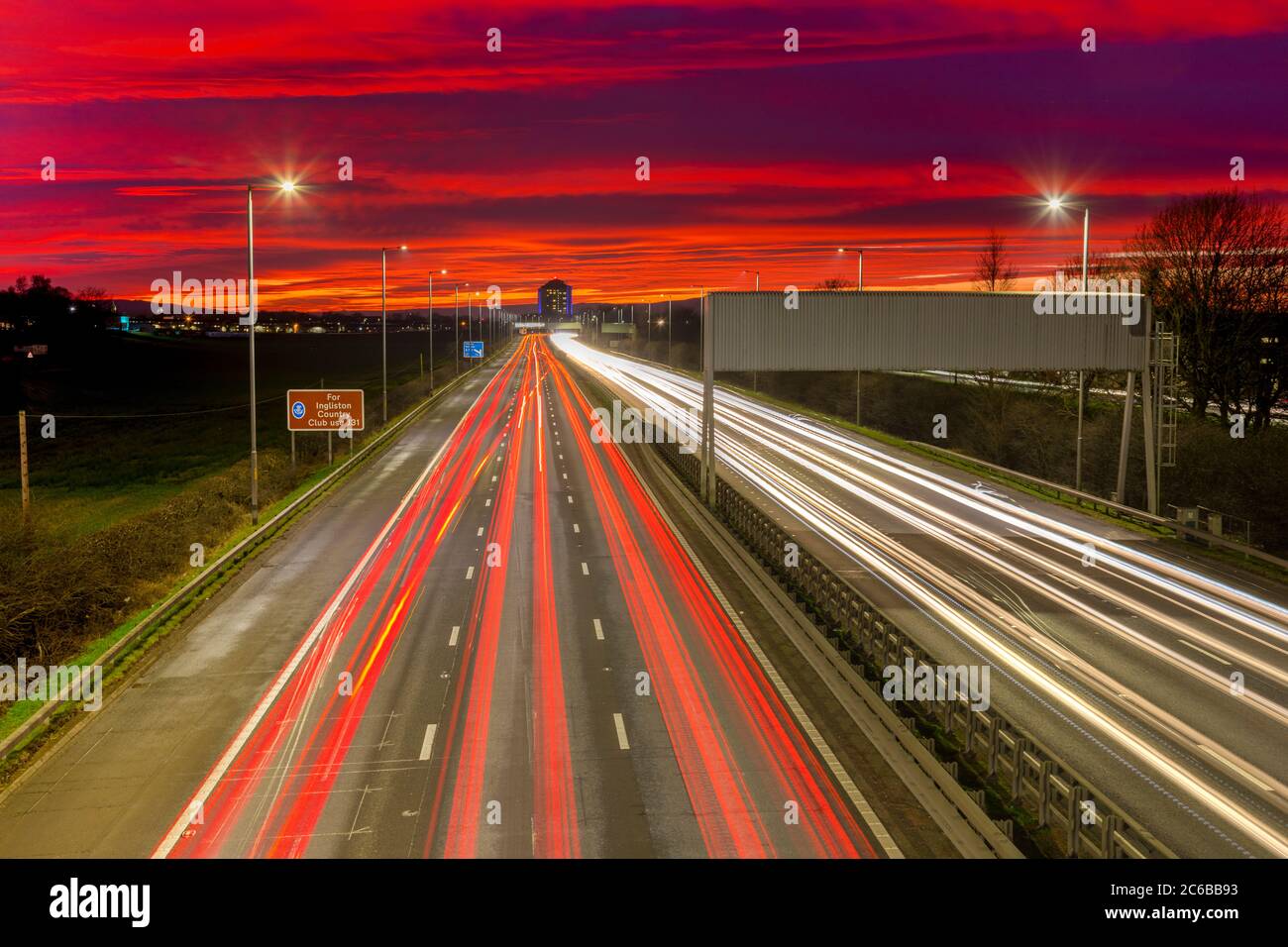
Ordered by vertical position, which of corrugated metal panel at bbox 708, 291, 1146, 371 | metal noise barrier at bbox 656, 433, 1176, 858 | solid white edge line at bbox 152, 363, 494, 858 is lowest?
solid white edge line at bbox 152, 363, 494, 858

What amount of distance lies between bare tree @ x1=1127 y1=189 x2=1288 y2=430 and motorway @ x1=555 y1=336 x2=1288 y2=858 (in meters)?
19.1

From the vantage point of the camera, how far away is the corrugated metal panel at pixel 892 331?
131 ft

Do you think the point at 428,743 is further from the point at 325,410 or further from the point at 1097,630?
the point at 325,410

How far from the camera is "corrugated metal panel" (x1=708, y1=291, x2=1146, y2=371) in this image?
39812 millimetres

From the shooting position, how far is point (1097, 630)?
23703mm

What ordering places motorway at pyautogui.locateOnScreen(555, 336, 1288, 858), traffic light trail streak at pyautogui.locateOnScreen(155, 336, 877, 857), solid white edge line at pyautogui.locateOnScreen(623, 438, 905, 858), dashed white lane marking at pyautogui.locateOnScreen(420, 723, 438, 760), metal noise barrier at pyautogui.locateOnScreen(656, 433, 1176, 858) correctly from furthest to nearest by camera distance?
dashed white lane marking at pyautogui.locateOnScreen(420, 723, 438, 760)
motorway at pyautogui.locateOnScreen(555, 336, 1288, 858)
traffic light trail streak at pyautogui.locateOnScreen(155, 336, 877, 857)
solid white edge line at pyautogui.locateOnScreen(623, 438, 905, 858)
metal noise barrier at pyautogui.locateOnScreen(656, 433, 1176, 858)

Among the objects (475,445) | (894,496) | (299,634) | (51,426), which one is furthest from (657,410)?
(299,634)

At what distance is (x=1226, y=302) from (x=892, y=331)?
26.9 meters

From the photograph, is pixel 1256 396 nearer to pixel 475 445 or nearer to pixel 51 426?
pixel 475 445

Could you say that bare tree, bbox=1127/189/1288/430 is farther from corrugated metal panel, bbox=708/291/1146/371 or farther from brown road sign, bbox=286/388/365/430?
brown road sign, bbox=286/388/365/430

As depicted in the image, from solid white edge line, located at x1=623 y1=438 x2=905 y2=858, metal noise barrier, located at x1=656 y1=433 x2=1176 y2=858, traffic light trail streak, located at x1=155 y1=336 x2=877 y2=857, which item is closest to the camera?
metal noise barrier, located at x1=656 y1=433 x2=1176 y2=858

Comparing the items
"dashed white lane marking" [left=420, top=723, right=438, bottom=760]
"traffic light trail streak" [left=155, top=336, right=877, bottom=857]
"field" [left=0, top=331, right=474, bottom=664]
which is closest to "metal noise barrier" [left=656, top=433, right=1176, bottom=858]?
"traffic light trail streak" [left=155, top=336, right=877, bottom=857]

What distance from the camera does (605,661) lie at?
69.9 ft

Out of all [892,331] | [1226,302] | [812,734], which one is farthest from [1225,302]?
[812,734]
